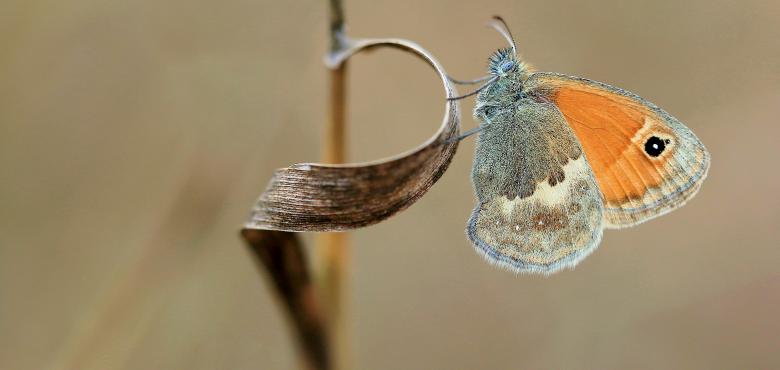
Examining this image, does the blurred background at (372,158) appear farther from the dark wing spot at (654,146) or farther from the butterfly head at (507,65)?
the dark wing spot at (654,146)

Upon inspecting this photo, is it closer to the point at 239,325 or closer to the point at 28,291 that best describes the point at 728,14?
the point at 239,325

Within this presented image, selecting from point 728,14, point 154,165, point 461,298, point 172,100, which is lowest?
point 461,298

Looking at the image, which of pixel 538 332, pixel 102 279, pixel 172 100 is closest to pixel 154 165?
pixel 172 100

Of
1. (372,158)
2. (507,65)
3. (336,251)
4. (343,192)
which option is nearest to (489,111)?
(507,65)

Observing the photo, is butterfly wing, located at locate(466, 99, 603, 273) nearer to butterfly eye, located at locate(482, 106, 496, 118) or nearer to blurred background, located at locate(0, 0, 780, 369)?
butterfly eye, located at locate(482, 106, 496, 118)

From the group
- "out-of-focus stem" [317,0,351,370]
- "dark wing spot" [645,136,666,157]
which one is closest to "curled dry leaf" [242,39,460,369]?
"out-of-focus stem" [317,0,351,370]

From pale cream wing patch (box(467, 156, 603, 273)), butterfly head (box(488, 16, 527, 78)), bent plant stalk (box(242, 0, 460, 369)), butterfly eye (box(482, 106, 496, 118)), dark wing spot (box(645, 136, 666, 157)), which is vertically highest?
butterfly head (box(488, 16, 527, 78))

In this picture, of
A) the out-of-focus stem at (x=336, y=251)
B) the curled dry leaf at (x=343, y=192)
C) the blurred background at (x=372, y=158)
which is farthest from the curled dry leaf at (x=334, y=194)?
the blurred background at (x=372, y=158)
